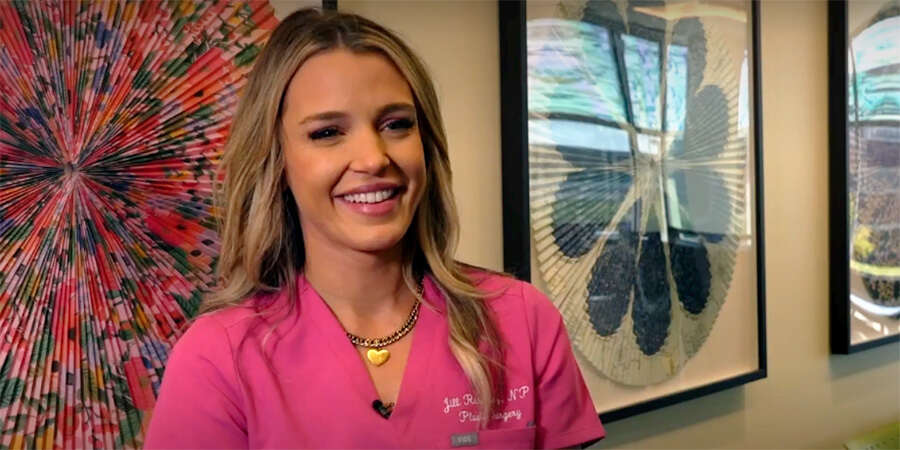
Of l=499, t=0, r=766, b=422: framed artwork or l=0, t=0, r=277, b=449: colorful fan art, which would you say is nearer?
l=0, t=0, r=277, b=449: colorful fan art

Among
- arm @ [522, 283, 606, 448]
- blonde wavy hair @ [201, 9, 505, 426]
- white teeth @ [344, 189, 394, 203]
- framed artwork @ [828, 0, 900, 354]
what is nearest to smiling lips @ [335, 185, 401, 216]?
white teeth @ [344, 189, 394, 203]

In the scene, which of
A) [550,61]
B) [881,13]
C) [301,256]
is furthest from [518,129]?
[881,13]

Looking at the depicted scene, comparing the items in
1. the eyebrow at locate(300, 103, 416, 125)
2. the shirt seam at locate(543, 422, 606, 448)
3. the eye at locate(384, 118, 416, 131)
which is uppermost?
the eyebrow at locate(300, 103, 416, 125)

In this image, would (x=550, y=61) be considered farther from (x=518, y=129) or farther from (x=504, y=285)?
(x=504, y=285)

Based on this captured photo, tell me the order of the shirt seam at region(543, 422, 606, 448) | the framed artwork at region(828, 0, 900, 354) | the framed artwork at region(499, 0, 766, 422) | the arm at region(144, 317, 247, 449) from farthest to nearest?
the framed artwork at region(828, 0, 900, 354) → the framed artwork at region(499, 0, 766, 422) → the shirt seam at region(543, 422, 606, 448) → the arm at region(144, 317, 247, 449)

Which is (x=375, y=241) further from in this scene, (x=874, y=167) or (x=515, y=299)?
(x=874, y=167)

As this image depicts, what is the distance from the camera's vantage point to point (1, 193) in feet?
2.95

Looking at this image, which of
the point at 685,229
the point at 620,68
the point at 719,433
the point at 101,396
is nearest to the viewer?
the point at 101,396

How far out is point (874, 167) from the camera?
179 centimetres

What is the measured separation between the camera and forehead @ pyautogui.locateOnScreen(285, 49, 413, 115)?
847mm

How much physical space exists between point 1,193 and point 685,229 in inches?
Answer: 44.3

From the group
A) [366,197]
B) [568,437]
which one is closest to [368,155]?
[366,197]

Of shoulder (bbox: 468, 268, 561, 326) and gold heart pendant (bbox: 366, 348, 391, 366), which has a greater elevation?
shoulder (bbox: 468, 268, 561, 326)

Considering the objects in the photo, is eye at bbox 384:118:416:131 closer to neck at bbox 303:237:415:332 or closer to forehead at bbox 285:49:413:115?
forehead at bbox 285:49:413:115
